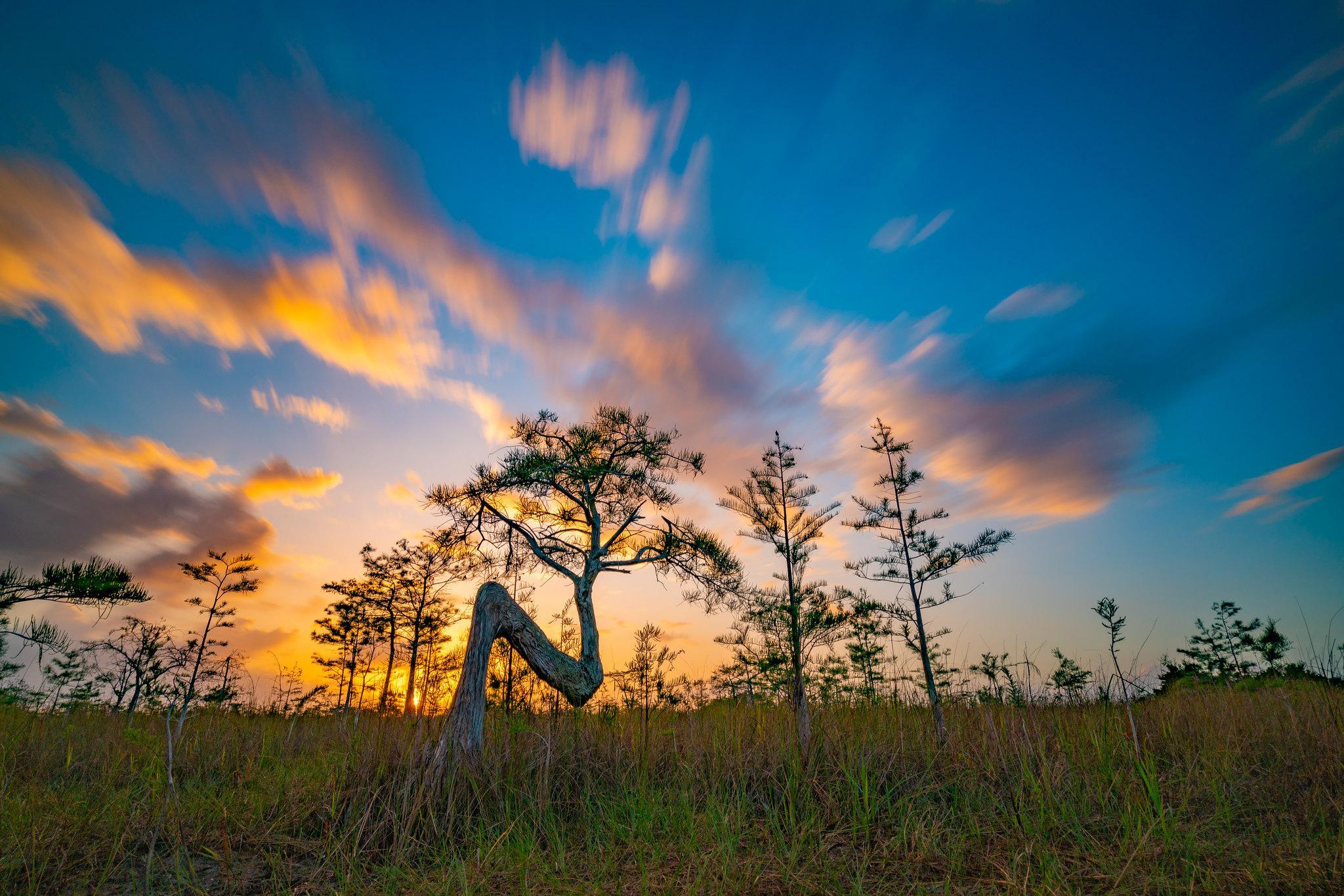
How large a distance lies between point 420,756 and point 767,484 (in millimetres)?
8974

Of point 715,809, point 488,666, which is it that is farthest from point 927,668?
point 488,666

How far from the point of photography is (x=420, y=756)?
6008 millimetres

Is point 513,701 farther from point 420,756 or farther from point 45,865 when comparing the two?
point 45,865

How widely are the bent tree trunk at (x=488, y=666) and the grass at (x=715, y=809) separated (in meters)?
0.34

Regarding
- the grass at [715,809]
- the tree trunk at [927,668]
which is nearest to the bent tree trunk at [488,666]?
the grass at [715,809]

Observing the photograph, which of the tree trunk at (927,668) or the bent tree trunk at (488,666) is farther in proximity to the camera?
the tree trunk at (927,668)

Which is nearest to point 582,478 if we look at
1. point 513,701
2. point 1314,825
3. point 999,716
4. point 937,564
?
point 513,701

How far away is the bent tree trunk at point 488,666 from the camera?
6.48 m

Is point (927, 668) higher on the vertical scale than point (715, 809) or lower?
higher

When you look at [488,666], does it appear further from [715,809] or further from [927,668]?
[927,668]

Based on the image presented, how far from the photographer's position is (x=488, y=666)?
7461mm

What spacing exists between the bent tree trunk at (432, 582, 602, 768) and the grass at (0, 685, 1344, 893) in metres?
0.34

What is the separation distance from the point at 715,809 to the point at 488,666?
3558 mm

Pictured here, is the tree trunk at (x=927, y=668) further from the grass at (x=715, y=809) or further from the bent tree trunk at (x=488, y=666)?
the bent tree trunk at (x=488, y=666)
